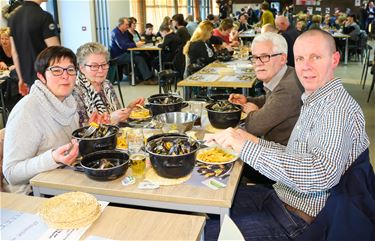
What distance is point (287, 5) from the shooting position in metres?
17.0

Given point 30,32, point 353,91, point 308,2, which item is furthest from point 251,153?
point 308,2

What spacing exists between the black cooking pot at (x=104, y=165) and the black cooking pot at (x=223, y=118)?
2.15ft

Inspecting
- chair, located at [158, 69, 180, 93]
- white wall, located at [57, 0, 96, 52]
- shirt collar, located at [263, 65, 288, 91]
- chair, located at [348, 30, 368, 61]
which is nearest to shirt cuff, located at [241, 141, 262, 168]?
shirt collar, located at [263, 65, 288, 91]

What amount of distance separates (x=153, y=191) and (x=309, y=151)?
59 cm

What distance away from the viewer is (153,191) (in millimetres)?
1484

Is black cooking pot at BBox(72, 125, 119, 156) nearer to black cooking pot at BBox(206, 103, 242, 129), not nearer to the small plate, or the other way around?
the small plate

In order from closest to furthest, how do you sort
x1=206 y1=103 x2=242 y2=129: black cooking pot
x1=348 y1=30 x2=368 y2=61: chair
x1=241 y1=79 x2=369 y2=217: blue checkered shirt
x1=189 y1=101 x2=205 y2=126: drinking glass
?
x1=241 y1=79 x2=369 y2=217: blue checkered shirt
x1=206 y1=103 x2=242 y2=129: black cooking pot
x1=189 y1=101 x2=205 y2=126: drinking glass
x1=348 y1=30 x2=368 y2=61: chair

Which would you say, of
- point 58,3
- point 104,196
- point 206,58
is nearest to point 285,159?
point 104,196

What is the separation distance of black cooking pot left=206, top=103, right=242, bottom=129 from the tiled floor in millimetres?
2553

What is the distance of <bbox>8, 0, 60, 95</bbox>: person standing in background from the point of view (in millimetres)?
3436

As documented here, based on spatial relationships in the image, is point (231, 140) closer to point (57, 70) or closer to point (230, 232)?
point (230, 232)

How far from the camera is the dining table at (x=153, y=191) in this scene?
143 centimetres

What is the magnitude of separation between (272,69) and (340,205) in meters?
1.43

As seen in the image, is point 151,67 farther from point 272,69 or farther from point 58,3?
point 272,69
